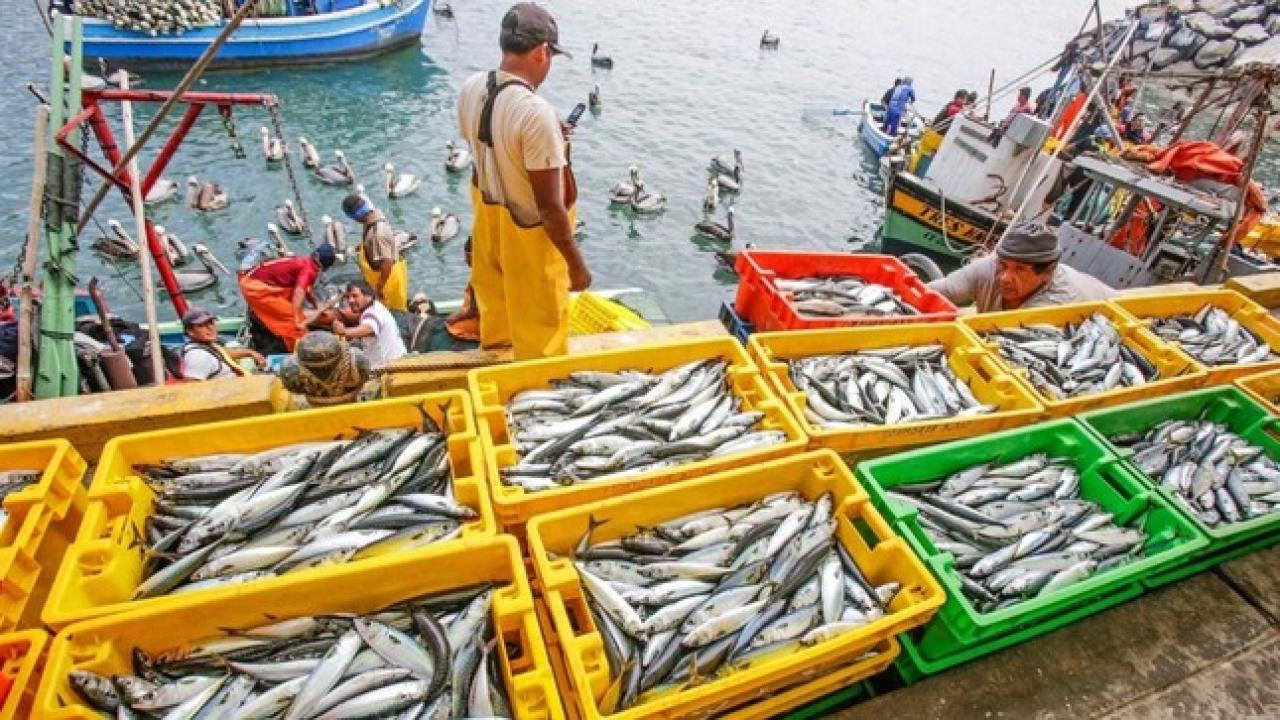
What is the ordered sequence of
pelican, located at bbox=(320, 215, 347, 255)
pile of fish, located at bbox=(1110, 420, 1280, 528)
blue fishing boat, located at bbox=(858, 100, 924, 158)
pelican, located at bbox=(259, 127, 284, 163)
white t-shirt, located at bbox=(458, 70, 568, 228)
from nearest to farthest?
1. pile of fish, located at bbox=(1110, 420, 1280, 528)
2. white t-shirt, located at bbox=(458, 70, 568, 228)
3. pelican, located at bbox=(320, 215, 347, 255)
4. pelican, located at bbox=(259, 127, 284, 163)
5. blue fishing boat, located at bbox=(858, 100, 924, 158)

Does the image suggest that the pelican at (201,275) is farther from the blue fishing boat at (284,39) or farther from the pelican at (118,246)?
the blue fishing boat at (284,39)

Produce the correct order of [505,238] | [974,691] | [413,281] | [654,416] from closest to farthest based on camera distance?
[974,691], [654,416], [505,238], [413,281]

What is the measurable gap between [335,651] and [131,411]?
2263mm

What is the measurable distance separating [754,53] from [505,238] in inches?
1312

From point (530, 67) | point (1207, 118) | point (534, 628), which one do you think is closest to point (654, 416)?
point (534, 628)

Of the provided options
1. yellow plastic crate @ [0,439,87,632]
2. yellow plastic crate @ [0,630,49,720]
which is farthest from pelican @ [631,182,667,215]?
yellow plastic crate @ [0,630,49,720]

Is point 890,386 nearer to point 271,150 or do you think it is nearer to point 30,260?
point 30,260

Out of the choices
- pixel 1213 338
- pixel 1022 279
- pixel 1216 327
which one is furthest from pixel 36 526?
pixel 1216 327

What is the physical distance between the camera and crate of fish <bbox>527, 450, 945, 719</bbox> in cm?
217

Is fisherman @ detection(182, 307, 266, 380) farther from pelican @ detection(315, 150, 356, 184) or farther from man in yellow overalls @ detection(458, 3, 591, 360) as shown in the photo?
pelican @ detection(315, 150, 356, 184)

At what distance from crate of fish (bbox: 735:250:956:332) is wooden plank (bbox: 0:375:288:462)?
3129 mm

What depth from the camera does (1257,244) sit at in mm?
12766

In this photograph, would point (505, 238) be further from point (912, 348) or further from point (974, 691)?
point (974, 691)

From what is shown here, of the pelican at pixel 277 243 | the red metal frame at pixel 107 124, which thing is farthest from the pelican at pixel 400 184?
the red metal frame at pixel 107 124
